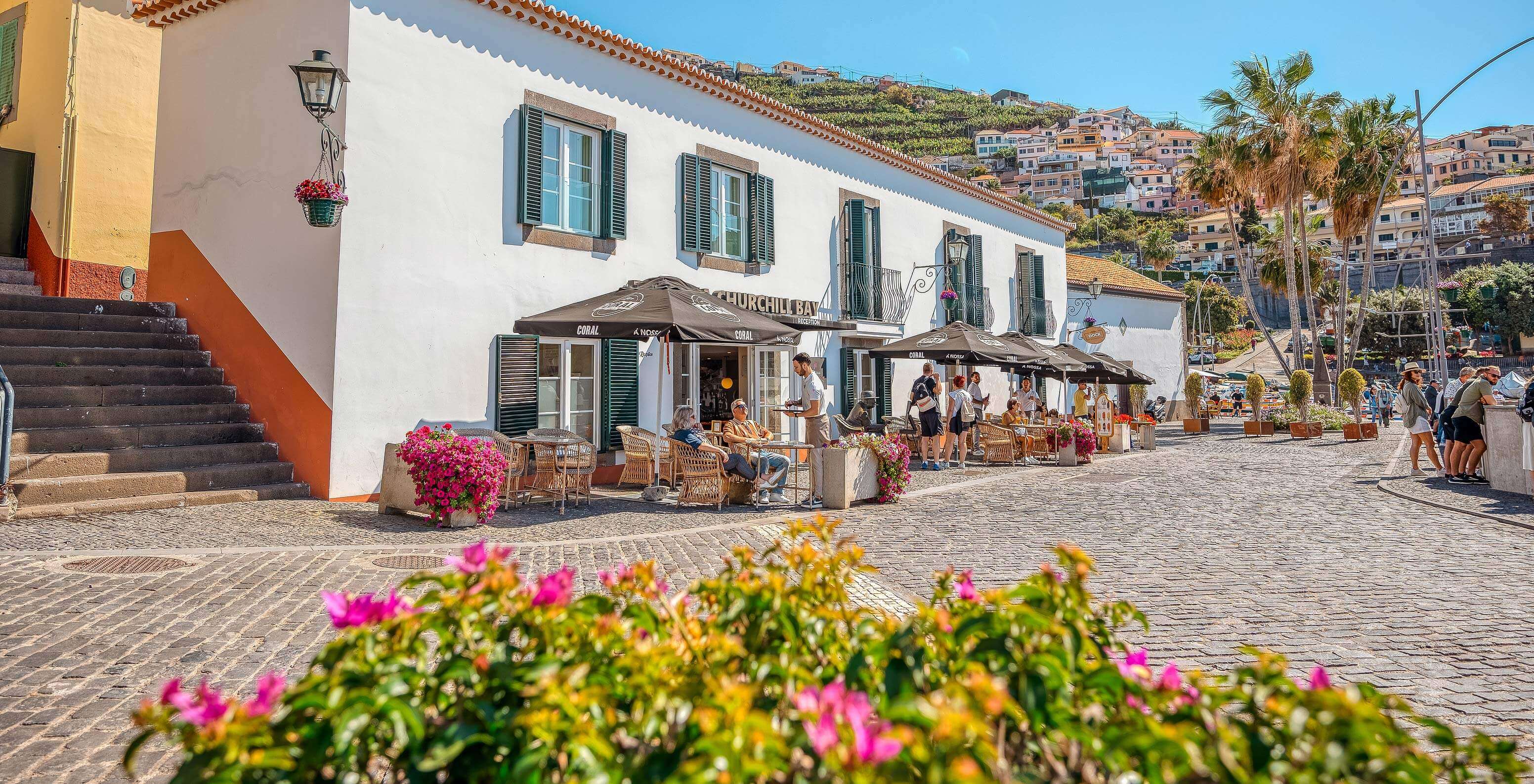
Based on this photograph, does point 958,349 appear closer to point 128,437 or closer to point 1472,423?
point 1472,423

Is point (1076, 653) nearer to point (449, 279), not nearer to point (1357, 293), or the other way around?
point (449, 279)

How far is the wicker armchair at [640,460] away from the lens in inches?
436

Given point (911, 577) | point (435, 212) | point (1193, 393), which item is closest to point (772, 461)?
point (911, 577)

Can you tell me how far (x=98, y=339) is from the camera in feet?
33.4

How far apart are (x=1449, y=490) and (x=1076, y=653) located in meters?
13.1

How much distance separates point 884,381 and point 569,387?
7.92m

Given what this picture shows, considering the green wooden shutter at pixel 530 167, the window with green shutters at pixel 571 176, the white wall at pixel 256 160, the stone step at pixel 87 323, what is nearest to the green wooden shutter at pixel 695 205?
the window with green shutters at pixel 571 176

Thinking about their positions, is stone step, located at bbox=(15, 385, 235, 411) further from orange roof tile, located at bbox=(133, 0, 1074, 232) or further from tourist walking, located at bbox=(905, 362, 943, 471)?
tourist walking, located at bbox=(905, 362, 943, 471)

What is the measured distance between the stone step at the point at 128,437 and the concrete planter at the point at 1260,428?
23.8m

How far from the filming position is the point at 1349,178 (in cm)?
2744

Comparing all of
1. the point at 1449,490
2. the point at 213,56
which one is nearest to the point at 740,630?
the point at 213,56

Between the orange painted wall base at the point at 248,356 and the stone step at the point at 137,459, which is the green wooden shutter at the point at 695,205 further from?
the stone step at the point at 137,459

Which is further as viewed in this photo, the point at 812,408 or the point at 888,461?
the point at 812,408

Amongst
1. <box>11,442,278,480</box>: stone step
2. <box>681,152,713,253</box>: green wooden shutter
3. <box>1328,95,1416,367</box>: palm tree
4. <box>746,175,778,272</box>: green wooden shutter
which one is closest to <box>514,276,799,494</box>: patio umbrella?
<box>681,152,713,253</box>: green wooden shutter
